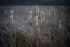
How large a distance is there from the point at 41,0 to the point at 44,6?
150mm

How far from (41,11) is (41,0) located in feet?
0.79

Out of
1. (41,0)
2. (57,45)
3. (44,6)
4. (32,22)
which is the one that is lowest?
(57,45)

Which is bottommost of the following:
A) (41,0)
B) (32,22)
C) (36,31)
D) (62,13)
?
(36,31)

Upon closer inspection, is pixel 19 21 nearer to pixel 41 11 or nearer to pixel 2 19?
pixel 2 19

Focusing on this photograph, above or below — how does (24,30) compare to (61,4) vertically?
below

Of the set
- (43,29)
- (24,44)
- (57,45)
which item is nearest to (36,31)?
(43,29)

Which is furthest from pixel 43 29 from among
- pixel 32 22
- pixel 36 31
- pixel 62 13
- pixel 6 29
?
pixel 6 29

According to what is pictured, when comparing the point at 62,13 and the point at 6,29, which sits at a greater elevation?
the point at 62,13

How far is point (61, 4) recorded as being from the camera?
1.99 m

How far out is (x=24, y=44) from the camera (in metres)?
1.95

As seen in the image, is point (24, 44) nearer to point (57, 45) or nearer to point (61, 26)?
point (57, 45)

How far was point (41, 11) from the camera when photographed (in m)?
1.96

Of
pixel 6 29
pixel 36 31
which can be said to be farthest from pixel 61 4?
pixel 6 29

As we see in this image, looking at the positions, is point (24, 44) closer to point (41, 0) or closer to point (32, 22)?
point (32, 22)
